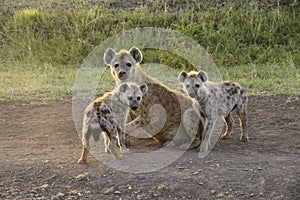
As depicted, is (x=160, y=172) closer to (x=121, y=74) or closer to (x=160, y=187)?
(x=160, y=187)

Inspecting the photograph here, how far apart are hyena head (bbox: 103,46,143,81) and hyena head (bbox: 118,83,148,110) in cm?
46

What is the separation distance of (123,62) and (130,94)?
2.44 feet

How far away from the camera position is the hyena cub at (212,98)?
5988 mm

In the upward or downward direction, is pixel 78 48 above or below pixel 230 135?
above

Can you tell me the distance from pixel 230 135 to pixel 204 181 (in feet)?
5.18

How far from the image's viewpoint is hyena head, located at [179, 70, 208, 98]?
596 centimetres

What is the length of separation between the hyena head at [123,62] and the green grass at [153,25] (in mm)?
2608

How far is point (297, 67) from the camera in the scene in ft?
33.2

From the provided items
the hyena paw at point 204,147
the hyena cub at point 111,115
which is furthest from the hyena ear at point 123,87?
the hyena paw at point 204,147

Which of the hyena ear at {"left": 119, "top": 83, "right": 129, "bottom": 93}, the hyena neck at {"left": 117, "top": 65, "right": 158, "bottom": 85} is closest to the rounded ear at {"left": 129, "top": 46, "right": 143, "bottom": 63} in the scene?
the hyena neck at {"left": 117, "top": 65, "right": 158, "bottom": 85}

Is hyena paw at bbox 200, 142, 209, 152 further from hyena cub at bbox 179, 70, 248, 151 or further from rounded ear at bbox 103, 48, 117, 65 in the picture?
rounded ear at bbox 103, 48, 117, 65

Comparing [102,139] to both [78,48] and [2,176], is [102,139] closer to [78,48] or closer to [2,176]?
[2,176]

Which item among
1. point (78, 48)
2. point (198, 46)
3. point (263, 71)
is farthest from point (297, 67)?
Answer: point (78, 48)

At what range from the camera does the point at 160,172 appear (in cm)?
521
